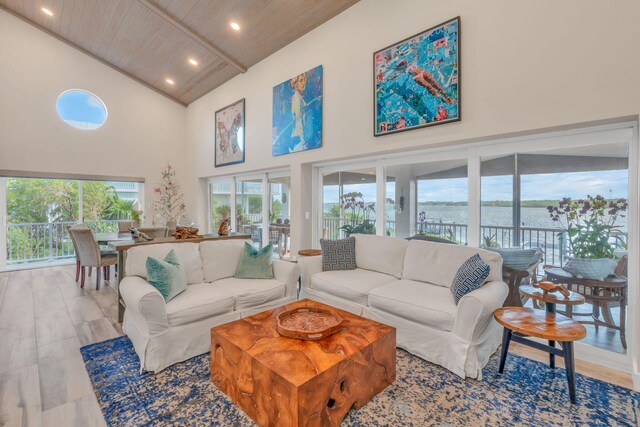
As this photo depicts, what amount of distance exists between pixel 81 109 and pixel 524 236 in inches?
320

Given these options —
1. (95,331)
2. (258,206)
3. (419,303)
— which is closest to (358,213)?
(419,303)

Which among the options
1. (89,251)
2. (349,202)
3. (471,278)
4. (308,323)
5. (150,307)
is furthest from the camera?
(349,202)

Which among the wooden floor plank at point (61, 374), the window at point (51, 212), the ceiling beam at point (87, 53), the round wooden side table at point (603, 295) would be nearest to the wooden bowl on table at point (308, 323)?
the wooden floor plank at point (61, 374)

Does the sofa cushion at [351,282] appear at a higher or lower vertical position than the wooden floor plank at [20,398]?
higher

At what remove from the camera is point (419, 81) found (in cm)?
321

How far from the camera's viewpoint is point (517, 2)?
2.59 metres

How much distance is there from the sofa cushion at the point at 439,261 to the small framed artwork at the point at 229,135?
13.0 feet

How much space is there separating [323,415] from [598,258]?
2.69 metres

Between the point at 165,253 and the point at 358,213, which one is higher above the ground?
the point at 358,213

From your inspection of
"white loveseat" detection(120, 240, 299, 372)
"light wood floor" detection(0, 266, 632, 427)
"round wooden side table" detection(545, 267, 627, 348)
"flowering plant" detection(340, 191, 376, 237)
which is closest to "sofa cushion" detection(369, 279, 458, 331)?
"light wood floor" detection(0, 266, 632, 427)

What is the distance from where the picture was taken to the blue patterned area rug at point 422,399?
1.79m

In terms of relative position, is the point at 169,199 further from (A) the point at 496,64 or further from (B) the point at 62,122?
(A) the point at 496,64

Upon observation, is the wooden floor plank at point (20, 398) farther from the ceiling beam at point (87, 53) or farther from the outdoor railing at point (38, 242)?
the ceiling beam at point (87, 53)

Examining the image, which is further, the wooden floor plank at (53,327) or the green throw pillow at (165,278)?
the wooden floor plank at (53,327)
